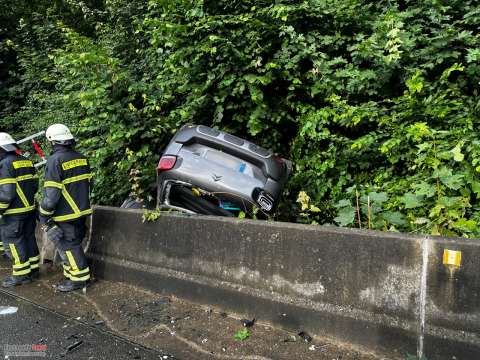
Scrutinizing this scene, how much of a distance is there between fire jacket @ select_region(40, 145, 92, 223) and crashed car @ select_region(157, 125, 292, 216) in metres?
0.99

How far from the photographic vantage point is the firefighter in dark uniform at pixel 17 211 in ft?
16.0

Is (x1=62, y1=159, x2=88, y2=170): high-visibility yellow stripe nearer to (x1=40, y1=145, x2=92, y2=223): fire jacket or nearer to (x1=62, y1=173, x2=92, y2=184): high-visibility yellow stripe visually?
(x1=40, y1=145, x2=92, y2=223): fire jacket

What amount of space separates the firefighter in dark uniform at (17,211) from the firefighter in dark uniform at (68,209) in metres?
0.66

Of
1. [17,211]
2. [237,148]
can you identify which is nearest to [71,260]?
[17,211]

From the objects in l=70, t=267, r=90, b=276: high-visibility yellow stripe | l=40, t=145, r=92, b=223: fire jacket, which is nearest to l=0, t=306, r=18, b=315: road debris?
l=70, t=267, r=90, b=276: high-visibility yellow stripe

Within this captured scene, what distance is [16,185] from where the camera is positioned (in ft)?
16.3

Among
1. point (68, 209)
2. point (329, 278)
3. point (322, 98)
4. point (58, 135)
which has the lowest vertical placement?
point (329, 278)

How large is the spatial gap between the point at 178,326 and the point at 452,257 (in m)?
2.22

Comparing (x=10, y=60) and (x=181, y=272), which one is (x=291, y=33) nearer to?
(x=181, y=272)

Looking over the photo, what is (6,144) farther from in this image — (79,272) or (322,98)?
(322,98)

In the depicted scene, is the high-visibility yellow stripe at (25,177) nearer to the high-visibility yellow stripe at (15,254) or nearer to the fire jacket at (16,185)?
the fire jacket at (16,185)

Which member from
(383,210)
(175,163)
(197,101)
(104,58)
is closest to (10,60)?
(104,58)

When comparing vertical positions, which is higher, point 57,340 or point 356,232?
point 356,232

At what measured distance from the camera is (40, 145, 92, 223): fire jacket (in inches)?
173
